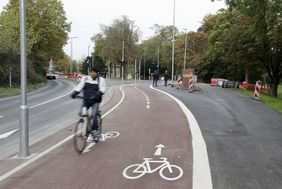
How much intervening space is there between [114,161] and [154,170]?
1149 millimetres

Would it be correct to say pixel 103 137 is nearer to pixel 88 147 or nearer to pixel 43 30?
pixel 88 147

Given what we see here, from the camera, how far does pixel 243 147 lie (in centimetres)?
1088

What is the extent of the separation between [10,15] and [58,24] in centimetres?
2064

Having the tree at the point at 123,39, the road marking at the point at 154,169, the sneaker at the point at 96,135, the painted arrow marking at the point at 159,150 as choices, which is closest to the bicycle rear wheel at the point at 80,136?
the sneaker at the point at 96,135

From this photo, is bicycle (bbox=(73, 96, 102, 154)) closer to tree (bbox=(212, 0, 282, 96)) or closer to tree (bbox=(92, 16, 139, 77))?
tree (bbox=(212, 0, 282, 96))

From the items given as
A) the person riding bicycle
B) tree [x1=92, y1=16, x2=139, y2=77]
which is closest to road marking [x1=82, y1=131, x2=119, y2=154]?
the person riding bicycle

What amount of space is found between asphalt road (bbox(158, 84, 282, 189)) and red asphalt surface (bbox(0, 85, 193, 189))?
1.82ft

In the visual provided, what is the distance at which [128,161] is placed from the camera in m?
9.30

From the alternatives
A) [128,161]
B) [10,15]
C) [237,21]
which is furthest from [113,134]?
[10,15]

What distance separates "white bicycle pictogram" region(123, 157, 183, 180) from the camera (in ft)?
26.6

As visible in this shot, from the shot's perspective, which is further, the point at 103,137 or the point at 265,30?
the point at 265,30

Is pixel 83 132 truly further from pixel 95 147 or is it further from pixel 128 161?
pixel 128 161

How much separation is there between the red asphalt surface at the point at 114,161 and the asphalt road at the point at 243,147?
0.55 m

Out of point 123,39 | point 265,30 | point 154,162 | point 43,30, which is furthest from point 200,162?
point 123,39
